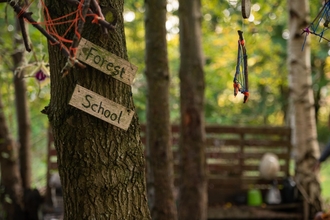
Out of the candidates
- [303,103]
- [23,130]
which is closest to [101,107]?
[303,103]

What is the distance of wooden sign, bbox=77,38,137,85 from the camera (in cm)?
273

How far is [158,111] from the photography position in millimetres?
5484

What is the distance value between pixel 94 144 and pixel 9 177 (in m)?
5.33

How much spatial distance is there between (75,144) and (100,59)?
48cm

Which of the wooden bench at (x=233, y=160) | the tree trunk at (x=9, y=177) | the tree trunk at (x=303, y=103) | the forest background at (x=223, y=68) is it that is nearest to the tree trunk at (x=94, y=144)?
the tree trunk at (x=9, y=177)

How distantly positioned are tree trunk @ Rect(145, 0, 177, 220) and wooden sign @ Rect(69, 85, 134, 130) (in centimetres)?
264

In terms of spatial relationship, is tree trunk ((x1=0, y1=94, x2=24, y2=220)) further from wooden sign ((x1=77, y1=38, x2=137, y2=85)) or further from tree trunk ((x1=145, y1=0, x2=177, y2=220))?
wooden sign ((x1=77, y1=38, x2=137, y2=85))

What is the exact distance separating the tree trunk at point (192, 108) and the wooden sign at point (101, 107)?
12.5ft

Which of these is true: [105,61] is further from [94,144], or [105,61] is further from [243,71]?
[243,71]

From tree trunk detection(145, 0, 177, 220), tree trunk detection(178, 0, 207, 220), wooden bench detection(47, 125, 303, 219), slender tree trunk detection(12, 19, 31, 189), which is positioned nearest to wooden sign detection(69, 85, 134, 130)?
tree trunk detection(145, 0, 177, 220)

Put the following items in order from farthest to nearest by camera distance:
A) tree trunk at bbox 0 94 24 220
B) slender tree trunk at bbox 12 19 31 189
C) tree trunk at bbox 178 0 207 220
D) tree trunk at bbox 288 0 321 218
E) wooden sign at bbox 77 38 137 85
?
slender tree trunk at bbox 12 19 31 189 < tree trunk at bbox 288 0 321 218 < tree trunk at bbox 0 94 24 220 < tree trunk at bbox 178 0 207 220 < wooden sign at bbox 77 38 137 85

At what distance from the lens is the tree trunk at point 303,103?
25.7 ft

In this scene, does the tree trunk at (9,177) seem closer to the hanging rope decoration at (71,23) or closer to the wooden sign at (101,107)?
the hanging rope decoration at (71,23)

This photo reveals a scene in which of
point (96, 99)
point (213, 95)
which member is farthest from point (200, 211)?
point (213, 95)
